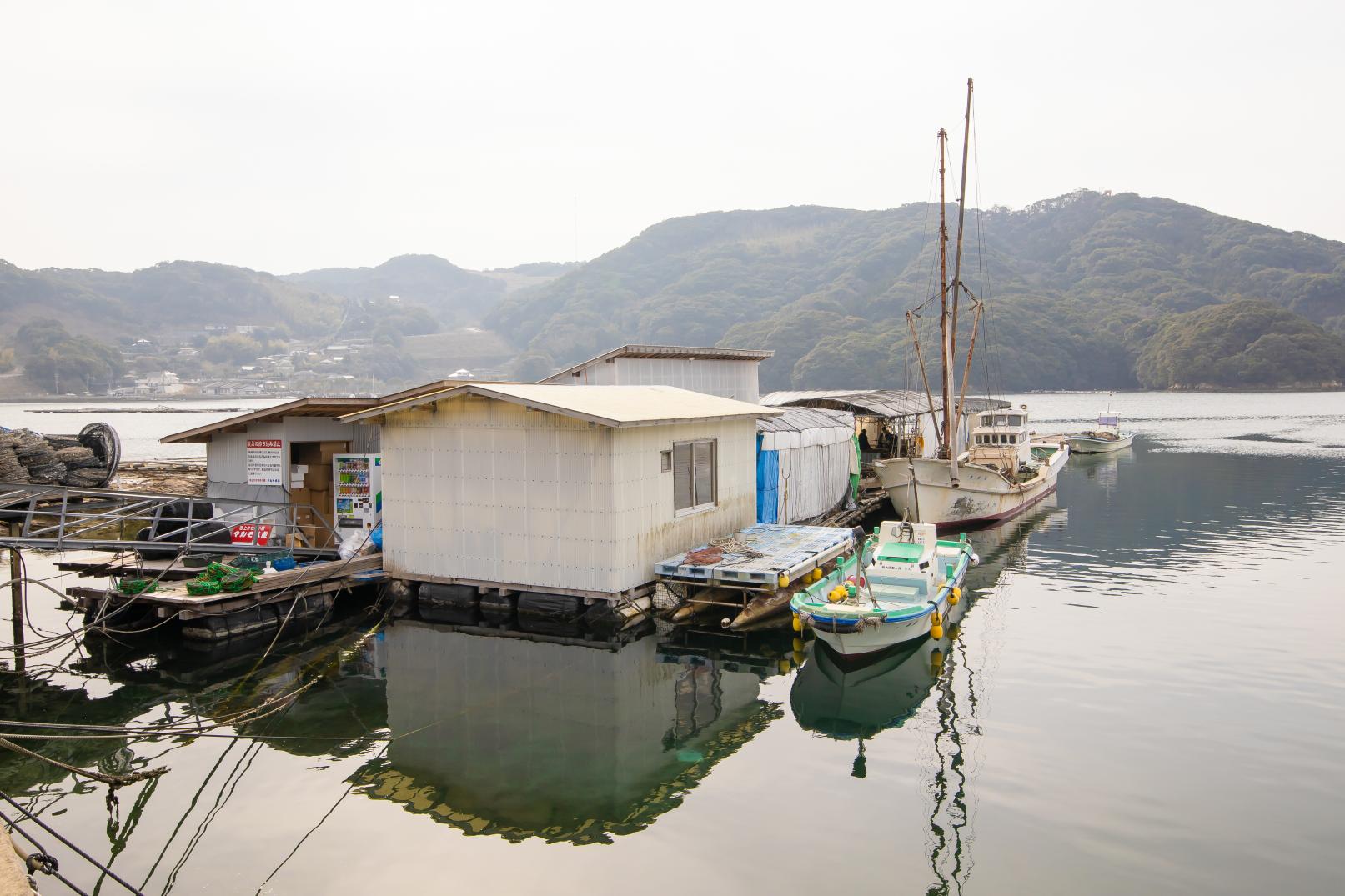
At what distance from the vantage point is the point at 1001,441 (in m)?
38.5

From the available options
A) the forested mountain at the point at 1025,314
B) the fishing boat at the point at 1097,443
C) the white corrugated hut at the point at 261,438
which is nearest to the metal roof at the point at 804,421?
the white corrugated hut at the point at 261,438

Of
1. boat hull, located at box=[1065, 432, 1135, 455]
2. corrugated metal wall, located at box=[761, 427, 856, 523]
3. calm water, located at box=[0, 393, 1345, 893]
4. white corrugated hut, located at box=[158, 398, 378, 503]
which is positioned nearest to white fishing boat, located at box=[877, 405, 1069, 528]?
corrugated metal wall, located at box=[761, 427, 856, 523]

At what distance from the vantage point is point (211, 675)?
1526 centimetres

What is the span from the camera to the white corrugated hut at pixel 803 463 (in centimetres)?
2386

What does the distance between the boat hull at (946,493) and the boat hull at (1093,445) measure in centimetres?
3254

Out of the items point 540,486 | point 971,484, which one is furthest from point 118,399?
point 540,486

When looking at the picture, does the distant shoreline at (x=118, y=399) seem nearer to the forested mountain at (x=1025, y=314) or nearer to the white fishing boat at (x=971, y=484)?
the forested mountain at (x=1025, y=314)

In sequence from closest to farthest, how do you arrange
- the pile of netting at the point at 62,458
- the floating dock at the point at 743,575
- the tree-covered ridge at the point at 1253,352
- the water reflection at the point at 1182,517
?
the floating dock at the point at 743,575, the water reflection at the point at 1182,517, the pile of netting at the point at 62,458, the tree-covered ridge at the point at 1253,352

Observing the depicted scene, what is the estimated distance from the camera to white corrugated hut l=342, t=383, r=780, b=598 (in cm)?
1672

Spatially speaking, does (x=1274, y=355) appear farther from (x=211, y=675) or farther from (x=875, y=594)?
(x=211, y=675)

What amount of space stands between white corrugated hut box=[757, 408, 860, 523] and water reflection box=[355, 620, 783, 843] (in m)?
8.01

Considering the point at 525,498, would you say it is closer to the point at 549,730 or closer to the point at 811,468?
the point at 549,730

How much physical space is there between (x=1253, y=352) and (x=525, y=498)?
466 ft

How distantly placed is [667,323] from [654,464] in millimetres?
176394
